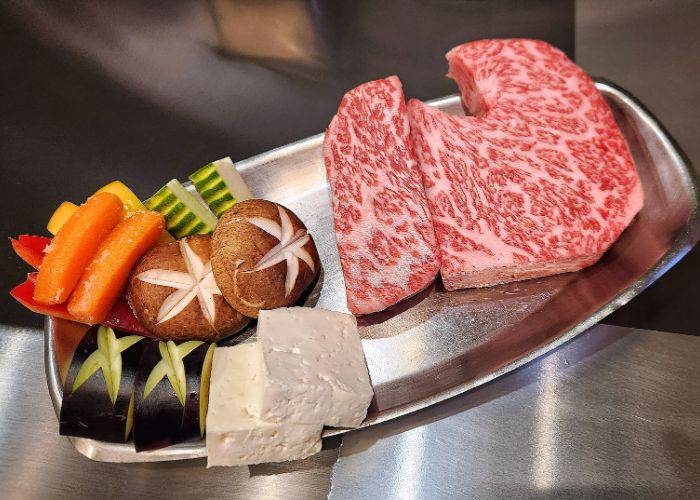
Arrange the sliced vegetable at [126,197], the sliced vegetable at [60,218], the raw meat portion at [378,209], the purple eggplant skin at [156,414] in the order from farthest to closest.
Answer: the sliced vegetable at [126,197] < the sliced vegetable at [60,218] < the raw meat portion at [378,209] < the purple eggplant skin at [156,414]

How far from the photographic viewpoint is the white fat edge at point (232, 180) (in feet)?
8.52

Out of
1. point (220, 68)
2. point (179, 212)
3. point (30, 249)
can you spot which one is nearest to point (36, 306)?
point (30, 249)

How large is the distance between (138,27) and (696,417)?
425 cm

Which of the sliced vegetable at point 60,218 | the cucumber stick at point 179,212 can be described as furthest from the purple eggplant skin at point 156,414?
the sliced vegetable at point 60,218

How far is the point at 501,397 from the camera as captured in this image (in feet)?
7.85

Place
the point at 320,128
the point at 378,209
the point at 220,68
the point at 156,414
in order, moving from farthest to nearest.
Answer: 1. the point at 220,68
2. the point at 320,128
3. the point at 378,209
4. the point at 156,414

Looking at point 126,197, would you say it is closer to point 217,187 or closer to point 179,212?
point 179,212

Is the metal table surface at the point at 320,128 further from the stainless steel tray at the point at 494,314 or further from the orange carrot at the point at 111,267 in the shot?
the orange carrot at the point at 111,267

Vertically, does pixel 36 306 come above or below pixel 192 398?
above

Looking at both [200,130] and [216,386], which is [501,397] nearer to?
[216,386]

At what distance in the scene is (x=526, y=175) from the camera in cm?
245

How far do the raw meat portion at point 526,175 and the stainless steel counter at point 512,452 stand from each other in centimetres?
51

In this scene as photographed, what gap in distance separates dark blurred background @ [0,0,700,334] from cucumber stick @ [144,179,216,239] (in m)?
0.95

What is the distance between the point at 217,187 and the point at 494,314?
1.39 m
